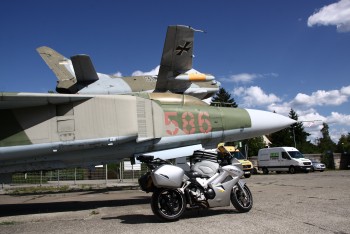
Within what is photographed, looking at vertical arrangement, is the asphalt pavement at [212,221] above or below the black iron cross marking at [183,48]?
below

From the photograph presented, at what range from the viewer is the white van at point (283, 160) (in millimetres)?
28516

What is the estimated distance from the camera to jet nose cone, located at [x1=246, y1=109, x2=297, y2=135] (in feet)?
30.1

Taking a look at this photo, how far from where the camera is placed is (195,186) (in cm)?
632

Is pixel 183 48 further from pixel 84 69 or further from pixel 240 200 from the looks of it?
pixel 240 200

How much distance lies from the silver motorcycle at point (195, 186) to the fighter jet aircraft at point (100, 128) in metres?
1.27

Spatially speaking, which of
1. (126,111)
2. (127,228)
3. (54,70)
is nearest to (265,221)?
(127,228)

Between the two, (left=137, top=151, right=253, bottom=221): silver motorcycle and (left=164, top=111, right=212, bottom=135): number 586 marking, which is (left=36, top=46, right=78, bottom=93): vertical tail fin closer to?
(left=164, top=111, right=212, bottom=135): number 586 marking

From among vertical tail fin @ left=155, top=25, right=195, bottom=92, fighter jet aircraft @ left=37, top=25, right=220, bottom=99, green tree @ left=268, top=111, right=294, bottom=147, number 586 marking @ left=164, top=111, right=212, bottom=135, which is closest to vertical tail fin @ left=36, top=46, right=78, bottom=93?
fighter jet aircraft @ left=37, top=25, right=220, bottom=99

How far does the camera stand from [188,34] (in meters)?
14.8

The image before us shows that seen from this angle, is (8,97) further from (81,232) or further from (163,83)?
(163,83)

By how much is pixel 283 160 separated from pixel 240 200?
2507 centimetres

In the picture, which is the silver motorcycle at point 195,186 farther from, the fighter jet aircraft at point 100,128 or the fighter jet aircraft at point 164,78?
the fighter jet aircraft at point 164,78

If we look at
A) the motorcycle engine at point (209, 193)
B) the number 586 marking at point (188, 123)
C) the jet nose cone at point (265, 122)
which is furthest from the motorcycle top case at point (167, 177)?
the jet nose cone at point (265, 122)

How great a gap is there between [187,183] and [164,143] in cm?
198
